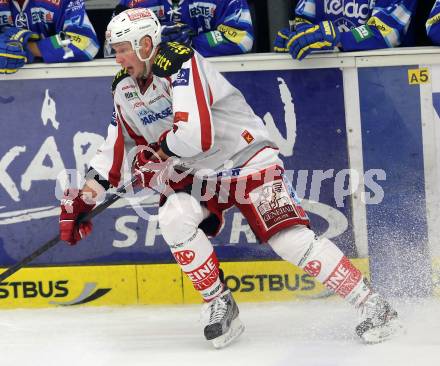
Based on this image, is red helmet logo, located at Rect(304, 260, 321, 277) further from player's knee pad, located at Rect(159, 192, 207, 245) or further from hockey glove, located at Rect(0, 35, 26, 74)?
hockey glove, located at Rect(0, 35, 26, 74)

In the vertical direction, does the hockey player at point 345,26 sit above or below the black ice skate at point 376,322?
above

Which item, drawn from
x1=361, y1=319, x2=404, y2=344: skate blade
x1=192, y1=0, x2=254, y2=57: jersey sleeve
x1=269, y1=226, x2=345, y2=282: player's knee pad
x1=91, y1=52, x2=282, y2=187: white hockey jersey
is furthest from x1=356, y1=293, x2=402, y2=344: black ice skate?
x1=192, y1=0, x2=254, y2=57: jersey sleeve

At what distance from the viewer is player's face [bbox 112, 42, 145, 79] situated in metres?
4.33

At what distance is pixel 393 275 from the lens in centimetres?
521

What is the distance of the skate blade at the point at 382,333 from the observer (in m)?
4.31

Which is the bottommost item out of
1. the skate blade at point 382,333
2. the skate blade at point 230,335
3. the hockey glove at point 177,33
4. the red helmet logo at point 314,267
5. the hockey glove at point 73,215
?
the skate blade at point 230,335

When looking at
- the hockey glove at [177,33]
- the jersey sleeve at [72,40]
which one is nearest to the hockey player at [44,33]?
the jersey sleeve at [72,40]

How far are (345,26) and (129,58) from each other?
147cm

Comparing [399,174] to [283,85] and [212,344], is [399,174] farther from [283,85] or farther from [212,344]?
[212,344]

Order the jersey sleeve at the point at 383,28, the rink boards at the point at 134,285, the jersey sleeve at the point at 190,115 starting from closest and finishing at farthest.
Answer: the jersey sleeve at the point at 190,115 → the jersey sleeve at the point at 383,28 → the rink boards at the point at 134,285

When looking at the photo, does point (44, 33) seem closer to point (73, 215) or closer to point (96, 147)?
point (96, 147)

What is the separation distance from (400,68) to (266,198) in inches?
45.9

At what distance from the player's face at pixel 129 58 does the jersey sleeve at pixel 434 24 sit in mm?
1510

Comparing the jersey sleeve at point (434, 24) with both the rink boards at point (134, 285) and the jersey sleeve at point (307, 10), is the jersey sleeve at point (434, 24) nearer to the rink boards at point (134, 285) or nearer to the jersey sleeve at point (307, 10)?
the jersey sleeve at point (307, 10)
